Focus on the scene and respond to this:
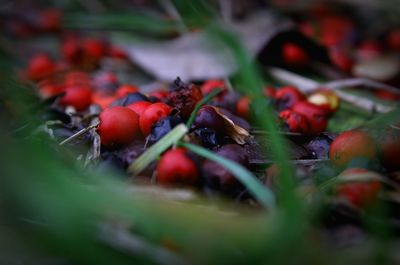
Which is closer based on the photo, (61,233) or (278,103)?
(61,233)

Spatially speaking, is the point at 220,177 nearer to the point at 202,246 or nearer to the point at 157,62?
the point at 202,246

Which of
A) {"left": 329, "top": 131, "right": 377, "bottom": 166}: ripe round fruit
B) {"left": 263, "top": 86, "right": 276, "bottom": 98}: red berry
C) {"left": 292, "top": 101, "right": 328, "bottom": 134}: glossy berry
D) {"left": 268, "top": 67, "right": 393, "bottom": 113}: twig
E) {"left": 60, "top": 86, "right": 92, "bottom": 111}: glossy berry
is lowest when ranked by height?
{"left": 329, "top": 131, "right": 377, "bottom": 166}: ripe round fruit

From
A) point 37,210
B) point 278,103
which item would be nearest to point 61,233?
point 37,210

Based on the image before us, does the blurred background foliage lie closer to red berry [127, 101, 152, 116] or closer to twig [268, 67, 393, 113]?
red berry [127, 101, 152, 116]

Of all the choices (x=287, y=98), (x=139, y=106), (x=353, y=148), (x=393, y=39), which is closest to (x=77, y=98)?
(x=139, y=106)

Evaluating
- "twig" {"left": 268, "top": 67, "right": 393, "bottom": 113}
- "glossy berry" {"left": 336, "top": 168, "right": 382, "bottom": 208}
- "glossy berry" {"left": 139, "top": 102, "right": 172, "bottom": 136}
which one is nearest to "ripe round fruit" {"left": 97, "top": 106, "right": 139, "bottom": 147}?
"glossy berry" {"left": 139, "top": 102, "right": 172, "bottom": 136}

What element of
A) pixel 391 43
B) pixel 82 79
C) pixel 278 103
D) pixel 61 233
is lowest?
pixel 61 233

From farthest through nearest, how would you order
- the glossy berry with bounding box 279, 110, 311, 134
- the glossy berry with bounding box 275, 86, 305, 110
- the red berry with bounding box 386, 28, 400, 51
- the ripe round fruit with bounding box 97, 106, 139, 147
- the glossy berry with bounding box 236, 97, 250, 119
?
1. the red berry with bounding box 386, 28, 400, 51
2. the glossy berry with bounding box 275, 86, 305, 110
3. the glossy berry with bounding box 236, 97, 250, 119
4. the glossy berry with bounding box 279, 110, 311, 134
5. the ripe round fruit with bounding box 97, 106, 139, 147

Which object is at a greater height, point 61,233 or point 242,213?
point 242,213
